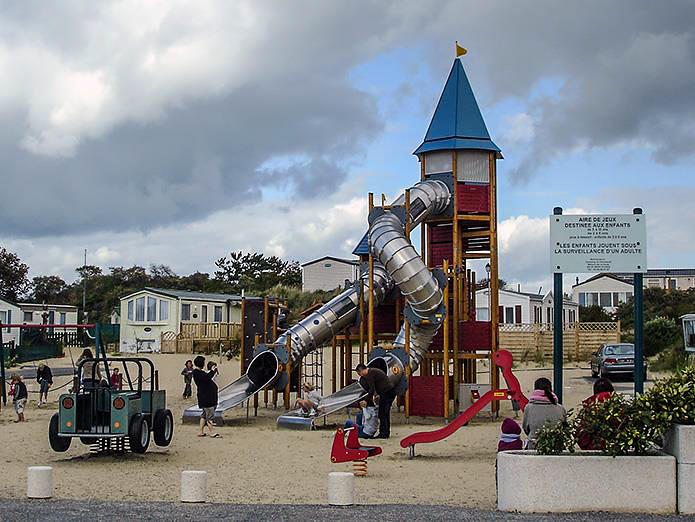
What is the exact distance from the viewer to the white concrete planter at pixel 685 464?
10438 mm

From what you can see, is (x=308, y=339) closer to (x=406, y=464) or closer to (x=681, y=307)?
(x=406, y=464)

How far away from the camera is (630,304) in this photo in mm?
70000

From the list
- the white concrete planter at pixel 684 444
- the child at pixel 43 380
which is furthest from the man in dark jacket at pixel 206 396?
the white concrete planter at pixel 684 444

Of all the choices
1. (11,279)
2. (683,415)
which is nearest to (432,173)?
(683,415)

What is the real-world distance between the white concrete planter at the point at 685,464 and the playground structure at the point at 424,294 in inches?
429

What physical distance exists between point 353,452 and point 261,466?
1.93 meters

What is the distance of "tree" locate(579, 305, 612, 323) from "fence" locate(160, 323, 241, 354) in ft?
79.3

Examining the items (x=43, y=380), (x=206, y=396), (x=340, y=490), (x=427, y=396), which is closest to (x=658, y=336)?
(x=427, y=396)

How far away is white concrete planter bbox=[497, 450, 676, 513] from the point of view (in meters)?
10.5

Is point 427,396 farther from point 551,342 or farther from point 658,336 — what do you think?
point 551,342

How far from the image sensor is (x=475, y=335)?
23.8m

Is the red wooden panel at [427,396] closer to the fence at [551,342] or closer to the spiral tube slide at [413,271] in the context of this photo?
the spiral tube slide at [413,271]

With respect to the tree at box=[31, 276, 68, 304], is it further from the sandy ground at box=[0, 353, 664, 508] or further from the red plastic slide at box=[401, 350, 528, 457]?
the red plastic slide at box=[401, 350, 528, 457]

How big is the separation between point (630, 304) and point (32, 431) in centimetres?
5554
